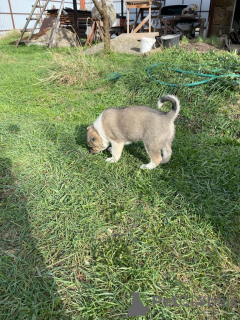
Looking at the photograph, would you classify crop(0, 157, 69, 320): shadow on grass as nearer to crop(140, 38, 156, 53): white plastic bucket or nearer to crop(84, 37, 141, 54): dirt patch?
crop(140, 38, 156, 53): white plastic bucket

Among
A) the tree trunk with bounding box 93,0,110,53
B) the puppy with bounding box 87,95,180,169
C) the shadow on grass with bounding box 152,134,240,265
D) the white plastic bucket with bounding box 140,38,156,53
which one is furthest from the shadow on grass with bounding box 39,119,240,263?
the white plastic bucket with bounding box 140,38,156,53

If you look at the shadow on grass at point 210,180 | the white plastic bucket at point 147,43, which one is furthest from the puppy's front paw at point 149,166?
the white plastic bucket at point 147,43

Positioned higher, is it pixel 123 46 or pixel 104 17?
pixel 104 17

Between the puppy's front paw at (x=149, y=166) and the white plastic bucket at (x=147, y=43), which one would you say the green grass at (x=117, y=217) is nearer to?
the puppy's front paw at (x=149, y=166)

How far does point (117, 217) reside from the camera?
281cm

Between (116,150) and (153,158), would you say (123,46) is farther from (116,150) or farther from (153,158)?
(153,158)

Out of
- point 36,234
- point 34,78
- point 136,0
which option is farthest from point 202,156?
point 136,0

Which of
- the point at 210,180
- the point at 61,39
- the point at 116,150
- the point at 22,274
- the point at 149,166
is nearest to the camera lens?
the point at 22,274

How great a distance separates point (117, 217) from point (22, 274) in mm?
1152

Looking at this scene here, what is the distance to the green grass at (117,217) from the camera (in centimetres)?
209

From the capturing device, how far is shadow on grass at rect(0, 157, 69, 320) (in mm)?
1970

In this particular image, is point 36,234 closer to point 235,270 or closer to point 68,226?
point 68,226

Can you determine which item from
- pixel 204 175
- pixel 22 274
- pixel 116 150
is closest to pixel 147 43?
pixel 116 150

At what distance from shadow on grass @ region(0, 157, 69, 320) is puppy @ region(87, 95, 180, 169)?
5.10 feet
